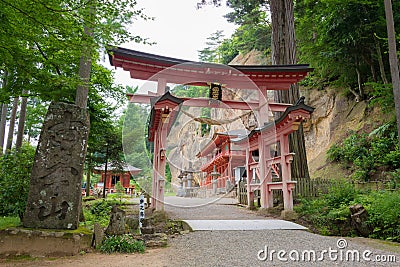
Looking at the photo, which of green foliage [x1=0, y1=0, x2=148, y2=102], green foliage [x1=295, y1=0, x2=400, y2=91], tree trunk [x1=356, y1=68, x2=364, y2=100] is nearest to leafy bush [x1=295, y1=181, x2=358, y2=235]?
green foliage [x1=0, y1=0, x2=148, y2=102]

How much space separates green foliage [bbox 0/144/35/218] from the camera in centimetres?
530

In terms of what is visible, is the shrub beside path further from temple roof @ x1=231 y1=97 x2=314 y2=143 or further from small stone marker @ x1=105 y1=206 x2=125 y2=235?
temple roof @ x1=231 y1=97 x2=314 y2=143

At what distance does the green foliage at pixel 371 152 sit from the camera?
9977 mm

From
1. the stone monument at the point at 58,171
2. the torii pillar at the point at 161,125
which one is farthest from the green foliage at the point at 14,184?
the torii pillar at the point at 161,125

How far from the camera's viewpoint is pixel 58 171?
4203mm

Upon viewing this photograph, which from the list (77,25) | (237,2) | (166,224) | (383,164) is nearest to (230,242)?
(166,224)

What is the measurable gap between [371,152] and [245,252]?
939cm

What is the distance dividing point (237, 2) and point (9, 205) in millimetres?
12066

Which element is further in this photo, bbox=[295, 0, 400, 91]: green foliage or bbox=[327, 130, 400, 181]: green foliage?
bbox=[295, 0, 400, 91]: green foliage

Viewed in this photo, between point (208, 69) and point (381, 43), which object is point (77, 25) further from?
→ point (381, 43)

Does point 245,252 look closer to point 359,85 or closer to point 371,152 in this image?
point 371,152

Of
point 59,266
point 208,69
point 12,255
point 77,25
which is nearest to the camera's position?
point 59,266

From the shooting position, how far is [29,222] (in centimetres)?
391

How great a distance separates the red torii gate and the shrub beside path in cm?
232
